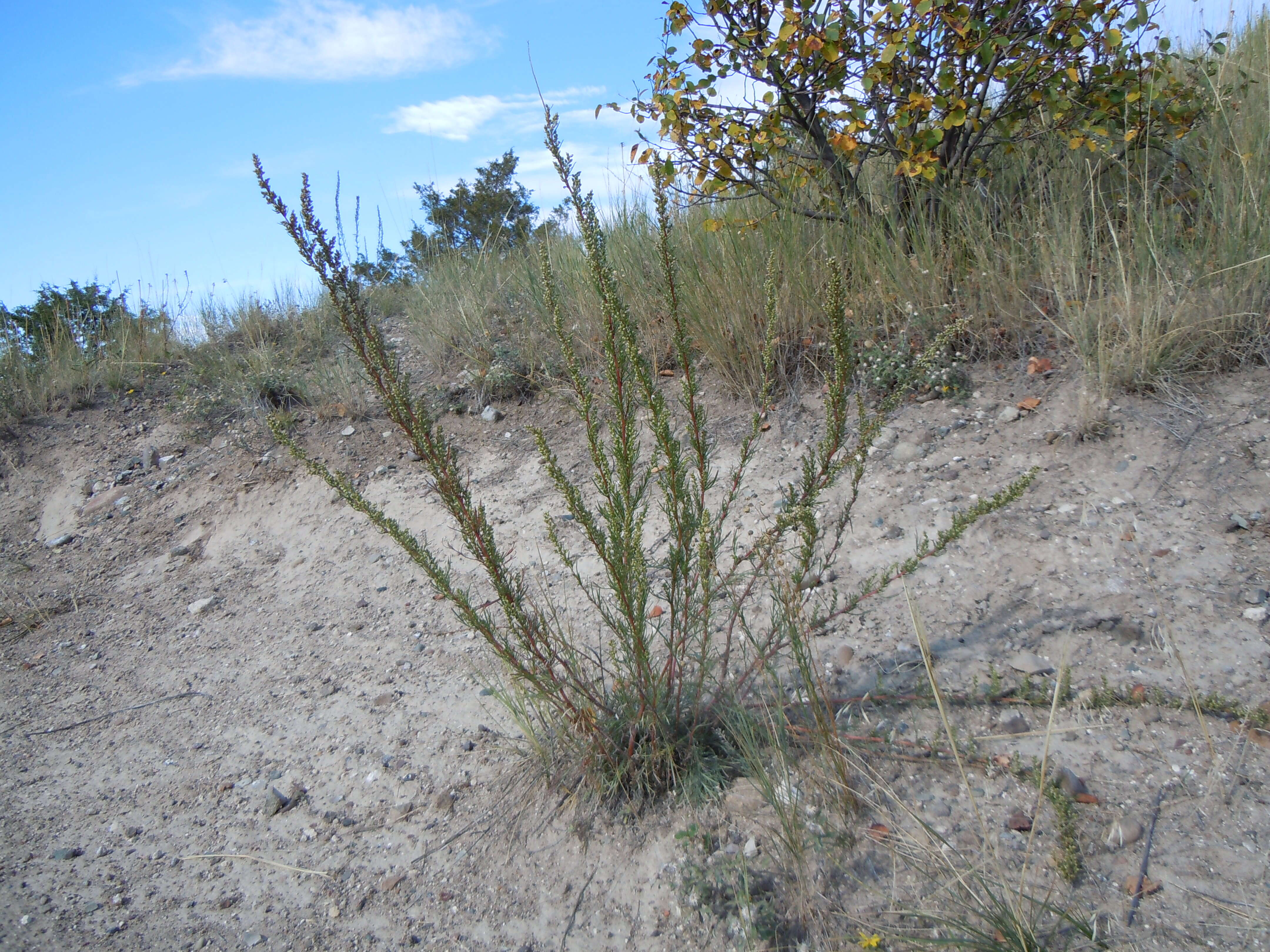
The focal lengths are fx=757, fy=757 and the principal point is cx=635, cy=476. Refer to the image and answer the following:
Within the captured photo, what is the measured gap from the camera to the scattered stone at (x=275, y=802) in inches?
98.3

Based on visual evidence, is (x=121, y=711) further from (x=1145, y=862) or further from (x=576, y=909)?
(x=1145, y=862)

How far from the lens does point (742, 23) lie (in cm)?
391

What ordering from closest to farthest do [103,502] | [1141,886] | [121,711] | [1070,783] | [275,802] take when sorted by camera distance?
1. [1141,886]
2. [1070,783]
3. [275,802]
4. [121,711]
5. [103,502]

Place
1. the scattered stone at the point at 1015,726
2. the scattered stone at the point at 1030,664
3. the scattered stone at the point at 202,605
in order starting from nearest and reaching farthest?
the scattered stone at the point at 1015,726, the scattered stone at the point at 1030,664, the scattered stone at the point at 202,605

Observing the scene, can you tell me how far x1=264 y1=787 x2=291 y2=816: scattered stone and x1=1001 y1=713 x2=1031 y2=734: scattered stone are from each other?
2262mm

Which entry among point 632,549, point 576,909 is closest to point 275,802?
point 576,909

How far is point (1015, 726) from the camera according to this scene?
2121 mm

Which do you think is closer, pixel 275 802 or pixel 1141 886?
pixel 1141 886

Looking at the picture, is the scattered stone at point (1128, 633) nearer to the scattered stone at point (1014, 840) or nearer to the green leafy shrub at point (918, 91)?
the scattered stone at point (1014, 840)

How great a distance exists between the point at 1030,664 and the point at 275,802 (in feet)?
8.17

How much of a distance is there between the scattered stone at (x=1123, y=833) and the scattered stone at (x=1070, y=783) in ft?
0.34

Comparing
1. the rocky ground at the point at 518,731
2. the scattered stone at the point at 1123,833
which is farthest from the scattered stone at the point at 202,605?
the scattered stone at the point at 1123,833

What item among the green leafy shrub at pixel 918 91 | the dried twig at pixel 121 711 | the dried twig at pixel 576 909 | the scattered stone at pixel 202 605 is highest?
the green leafy shrub at pixel 918 91

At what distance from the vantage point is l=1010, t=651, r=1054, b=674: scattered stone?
235cm
